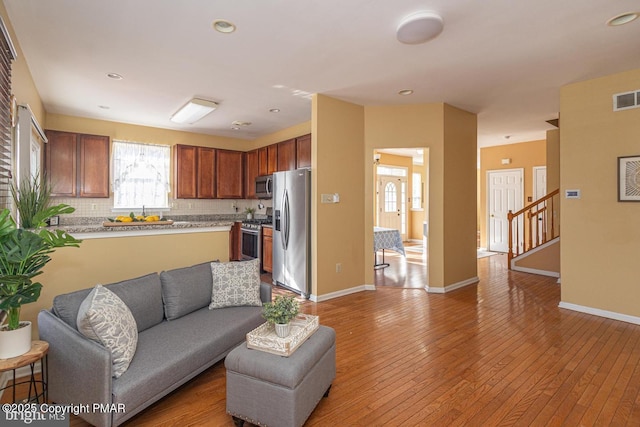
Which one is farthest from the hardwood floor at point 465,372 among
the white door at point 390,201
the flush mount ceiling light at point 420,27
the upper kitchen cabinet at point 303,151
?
the white door at point 390,201

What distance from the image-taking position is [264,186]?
6.34 meters

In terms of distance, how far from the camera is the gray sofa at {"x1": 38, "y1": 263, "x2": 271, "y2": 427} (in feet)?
5.65

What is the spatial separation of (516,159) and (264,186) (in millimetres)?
6083

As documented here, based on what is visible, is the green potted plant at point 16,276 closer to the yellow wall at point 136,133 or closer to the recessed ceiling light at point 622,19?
the recessed ceiling light at point 622,19

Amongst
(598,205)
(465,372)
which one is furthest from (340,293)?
(598,205)

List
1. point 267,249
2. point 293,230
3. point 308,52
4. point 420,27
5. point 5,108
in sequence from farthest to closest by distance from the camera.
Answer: point 267,249, point 293,230, point 308,52, point 420,27, point 5,108

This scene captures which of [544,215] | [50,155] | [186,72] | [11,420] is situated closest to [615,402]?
[11,420]

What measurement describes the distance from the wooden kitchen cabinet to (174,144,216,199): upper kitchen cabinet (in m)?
1.65

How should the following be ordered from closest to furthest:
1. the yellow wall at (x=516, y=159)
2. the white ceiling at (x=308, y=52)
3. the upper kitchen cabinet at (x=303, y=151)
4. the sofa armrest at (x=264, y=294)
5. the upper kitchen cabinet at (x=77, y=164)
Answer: the white ceiling at (x=308, y=52) < the sofa armrest at (x=264, y=294) < the upper kitchen cabinet at (x=77, y=164) < the upper kitchen cabinet at (x=303, y=151) < the yellow wall at (x=516, y=159)

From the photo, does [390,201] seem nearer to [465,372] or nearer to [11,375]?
[465,372]

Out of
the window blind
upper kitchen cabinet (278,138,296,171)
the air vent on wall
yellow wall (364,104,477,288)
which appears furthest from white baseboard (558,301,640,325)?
the window blind

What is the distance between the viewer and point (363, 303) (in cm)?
430

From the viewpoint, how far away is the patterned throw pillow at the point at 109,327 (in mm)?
1786

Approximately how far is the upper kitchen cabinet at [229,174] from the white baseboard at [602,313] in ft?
19.2
